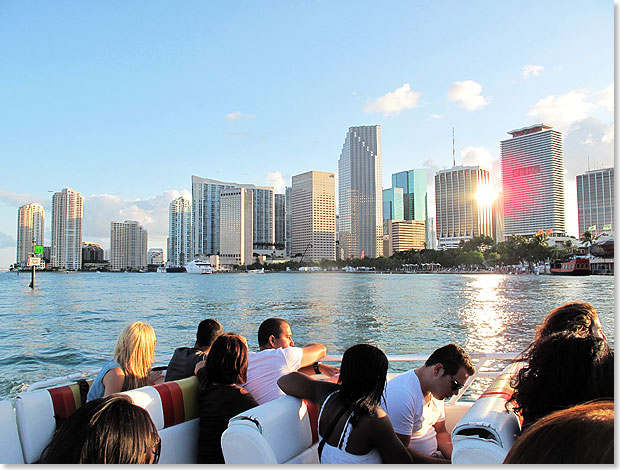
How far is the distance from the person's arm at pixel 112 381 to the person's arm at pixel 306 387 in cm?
105

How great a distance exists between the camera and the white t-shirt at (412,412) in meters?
2.45

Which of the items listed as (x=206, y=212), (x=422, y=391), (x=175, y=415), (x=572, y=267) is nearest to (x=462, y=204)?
(x=572, y=267)

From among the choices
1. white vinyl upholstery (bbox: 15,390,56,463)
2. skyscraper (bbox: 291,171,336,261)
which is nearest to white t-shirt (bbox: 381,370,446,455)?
white vinyl upholstery (bbox: 15,390,56,463)

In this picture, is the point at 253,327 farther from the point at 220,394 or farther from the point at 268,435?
the point at 268,435

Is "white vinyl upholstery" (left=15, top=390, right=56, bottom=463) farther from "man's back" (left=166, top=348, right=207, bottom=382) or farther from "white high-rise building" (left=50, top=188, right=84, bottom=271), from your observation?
"white high-rise building" (left=50, top=188, right=84, bottom=271)

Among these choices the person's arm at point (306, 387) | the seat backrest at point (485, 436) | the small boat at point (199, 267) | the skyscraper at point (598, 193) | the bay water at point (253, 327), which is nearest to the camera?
the seat backrest at point (485, 436)

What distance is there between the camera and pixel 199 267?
Result: 11600 centimetres

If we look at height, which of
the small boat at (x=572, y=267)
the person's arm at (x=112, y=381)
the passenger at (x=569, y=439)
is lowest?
the small boat at (x=572, y=267)

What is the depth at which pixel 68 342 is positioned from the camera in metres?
14.8

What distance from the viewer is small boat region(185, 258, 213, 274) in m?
115

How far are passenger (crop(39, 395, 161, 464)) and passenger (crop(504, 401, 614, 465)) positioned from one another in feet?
2.73

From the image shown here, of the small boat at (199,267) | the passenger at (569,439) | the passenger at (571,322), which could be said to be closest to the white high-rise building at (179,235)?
the small boat at (199,267)

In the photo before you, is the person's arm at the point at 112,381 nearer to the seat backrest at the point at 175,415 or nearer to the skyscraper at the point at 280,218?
the seat backrest at the point at 175,415

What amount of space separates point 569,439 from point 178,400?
2059 mm
